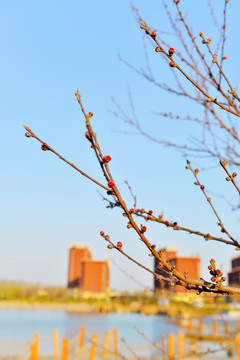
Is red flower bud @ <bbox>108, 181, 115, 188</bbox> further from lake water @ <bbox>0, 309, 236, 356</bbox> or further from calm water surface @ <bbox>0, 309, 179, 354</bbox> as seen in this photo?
calm water surface @ <bbox>0, 309, 179, 354</bbox>

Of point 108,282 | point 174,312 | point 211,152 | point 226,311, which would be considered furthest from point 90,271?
point 211,152

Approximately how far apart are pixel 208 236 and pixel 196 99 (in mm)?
1002

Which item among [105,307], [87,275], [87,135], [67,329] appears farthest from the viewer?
[87,275]

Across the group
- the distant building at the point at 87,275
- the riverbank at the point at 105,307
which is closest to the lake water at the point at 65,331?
the riverbank at the point at 105,307

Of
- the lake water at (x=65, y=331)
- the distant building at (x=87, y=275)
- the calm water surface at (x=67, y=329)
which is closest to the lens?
the lake water at (x=65, y=331)

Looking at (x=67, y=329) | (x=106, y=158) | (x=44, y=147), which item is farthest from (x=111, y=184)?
(x=67, y=329)

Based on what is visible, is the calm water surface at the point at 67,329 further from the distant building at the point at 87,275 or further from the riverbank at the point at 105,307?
the distant building at the point at 87,275

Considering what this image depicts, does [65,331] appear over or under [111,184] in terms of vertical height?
under

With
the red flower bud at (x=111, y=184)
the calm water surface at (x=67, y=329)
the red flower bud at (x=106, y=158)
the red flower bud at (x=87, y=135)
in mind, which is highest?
the red flower bud at (x=87, y=135)

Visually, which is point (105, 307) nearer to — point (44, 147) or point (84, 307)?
point (84, 307)

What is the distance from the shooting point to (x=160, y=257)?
1123 millimetres

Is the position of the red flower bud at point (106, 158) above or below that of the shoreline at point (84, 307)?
above

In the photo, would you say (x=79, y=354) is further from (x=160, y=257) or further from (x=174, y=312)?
(x=174, y=312)

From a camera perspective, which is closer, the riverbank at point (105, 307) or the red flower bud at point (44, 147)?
the red flower bud at point (44, 147)
